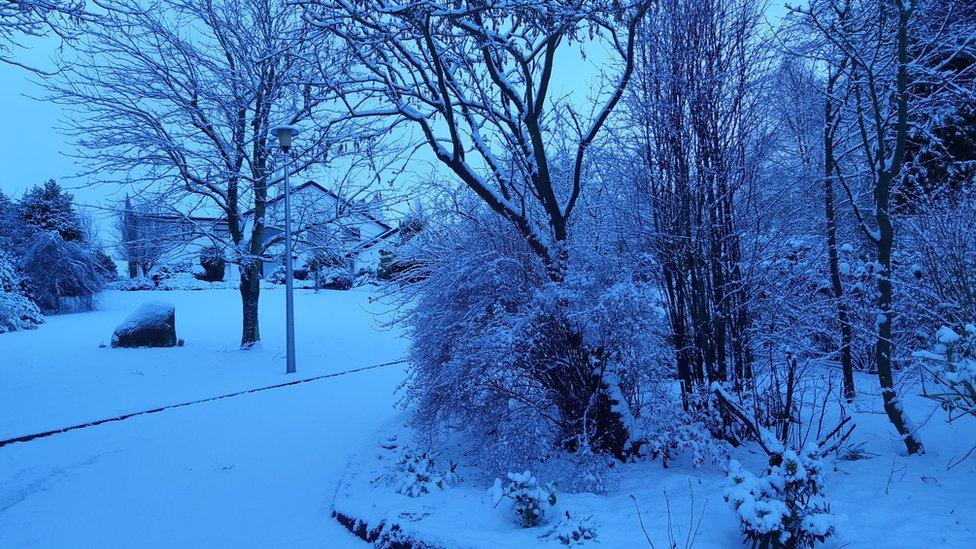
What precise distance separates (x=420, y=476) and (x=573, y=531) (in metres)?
1.66

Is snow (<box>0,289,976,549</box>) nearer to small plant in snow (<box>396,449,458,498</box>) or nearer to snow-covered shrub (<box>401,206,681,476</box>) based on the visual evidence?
small plant in snow (<box>396,449,458,498</box>)

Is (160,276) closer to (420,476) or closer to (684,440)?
(420,476)

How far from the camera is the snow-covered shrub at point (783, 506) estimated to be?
3012mm

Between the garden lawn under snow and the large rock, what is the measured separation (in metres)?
11.4

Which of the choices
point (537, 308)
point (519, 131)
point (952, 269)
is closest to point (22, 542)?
point (537, 308)

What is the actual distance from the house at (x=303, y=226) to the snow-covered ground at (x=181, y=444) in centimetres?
256

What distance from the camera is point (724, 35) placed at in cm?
531

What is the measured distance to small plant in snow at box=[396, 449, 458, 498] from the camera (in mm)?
4582

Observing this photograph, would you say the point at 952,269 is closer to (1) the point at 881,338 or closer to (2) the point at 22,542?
(1) the point at 881,338

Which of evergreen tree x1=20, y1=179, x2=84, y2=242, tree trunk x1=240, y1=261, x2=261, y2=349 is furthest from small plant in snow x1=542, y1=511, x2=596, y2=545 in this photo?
evergreen tree x1=20, y1=179, x2=84, y2=242

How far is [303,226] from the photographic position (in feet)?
45.8

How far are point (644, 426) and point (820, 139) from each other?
17.7ft

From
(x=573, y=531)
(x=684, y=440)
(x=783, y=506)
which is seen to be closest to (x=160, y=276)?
(x=684, y=440)

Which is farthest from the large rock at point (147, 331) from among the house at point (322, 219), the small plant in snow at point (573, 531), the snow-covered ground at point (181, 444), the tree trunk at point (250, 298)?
the small plant in snow at point (573, 531)
